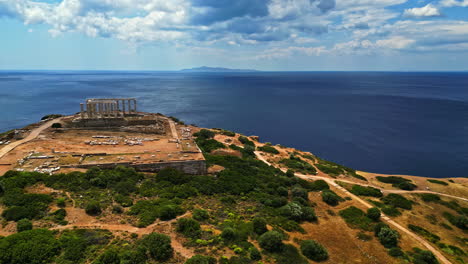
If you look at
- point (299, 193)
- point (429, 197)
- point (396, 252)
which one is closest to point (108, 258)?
point (299, 193)

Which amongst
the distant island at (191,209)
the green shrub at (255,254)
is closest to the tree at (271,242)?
the distant island at (191,209)

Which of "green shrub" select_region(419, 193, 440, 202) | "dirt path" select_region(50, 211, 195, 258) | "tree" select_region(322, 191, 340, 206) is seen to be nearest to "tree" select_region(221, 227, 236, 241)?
"dirt path" select_region(50, 211, 195, 258)

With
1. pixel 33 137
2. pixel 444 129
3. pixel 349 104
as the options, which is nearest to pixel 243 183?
pixel 33 137

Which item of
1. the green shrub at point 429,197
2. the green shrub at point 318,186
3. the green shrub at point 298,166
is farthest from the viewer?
the green shrub at point 298,166

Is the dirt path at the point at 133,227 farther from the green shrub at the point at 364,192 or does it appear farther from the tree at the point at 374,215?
the green shrub at the point at 364,192

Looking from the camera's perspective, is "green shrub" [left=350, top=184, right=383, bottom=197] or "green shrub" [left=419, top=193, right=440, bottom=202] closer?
"green shrub" [left=350, top=184, right=383, bottom=197]

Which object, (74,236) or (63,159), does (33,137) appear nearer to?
(63,159)

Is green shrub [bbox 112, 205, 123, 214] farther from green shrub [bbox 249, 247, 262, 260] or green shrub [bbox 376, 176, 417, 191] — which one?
green shrub [bbox 376, 176, 417, 191]
